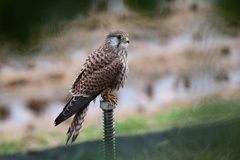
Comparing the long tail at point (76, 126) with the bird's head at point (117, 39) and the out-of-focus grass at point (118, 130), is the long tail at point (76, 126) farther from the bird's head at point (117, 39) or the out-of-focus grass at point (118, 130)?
the out-of-focus grass at point (118, 130)

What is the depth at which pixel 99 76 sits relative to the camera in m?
1.90

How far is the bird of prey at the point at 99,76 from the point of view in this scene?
5.65 feet

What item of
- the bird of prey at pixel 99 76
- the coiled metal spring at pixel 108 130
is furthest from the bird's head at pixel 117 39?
the coiled metal spring at pixel 108 130

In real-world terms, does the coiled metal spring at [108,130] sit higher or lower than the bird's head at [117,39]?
lower

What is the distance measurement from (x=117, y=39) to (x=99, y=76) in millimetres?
307

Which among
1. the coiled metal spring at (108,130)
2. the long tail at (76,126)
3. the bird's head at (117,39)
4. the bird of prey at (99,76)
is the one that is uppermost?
the bird's head at (117,39)

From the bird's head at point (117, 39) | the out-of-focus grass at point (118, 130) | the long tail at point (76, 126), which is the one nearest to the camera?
the long tail at point (76, 126)

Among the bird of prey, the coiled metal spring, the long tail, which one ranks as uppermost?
the bird of prey

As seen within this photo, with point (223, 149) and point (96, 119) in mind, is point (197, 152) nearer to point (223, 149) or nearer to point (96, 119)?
point (223, 149)

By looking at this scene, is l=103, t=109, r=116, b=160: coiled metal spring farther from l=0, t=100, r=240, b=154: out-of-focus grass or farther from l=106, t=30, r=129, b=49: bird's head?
l=0, t=100, r=240, b=154: out-of-focus grass

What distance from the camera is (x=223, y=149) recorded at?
0.47m

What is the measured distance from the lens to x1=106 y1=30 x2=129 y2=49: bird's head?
2.11 meters

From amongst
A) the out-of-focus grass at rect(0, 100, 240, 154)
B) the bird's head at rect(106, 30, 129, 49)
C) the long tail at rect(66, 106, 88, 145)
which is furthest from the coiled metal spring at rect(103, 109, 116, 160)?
the out-of-focus grass at rect(0, 100, 240, 154)

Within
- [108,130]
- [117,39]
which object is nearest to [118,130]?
[117,39]
